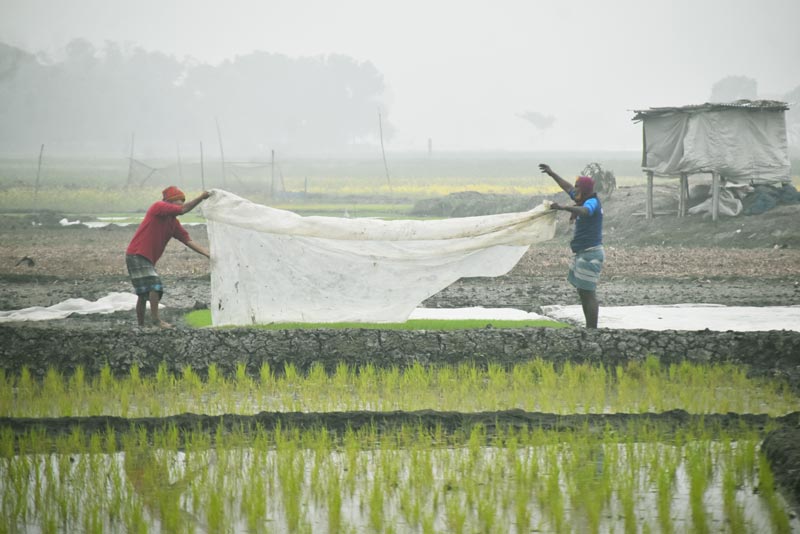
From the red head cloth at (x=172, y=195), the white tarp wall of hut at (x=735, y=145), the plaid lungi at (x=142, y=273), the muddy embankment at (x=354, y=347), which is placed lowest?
the muddy embankment at (x=354, y=347)

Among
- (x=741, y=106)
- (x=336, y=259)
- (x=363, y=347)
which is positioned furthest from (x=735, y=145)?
(x=363, y=347)

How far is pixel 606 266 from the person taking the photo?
45.3 ft

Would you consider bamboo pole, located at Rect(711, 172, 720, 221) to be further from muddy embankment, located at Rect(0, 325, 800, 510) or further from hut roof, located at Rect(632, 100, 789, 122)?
muddy embankment, located at Rect(0, 325, 800, 510)

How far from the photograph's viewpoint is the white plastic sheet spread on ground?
796 cm

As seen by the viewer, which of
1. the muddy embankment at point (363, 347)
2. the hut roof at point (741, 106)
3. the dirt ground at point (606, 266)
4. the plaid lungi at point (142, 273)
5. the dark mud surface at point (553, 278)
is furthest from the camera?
the hut roof at point (741, 106)

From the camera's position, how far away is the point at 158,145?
8344 centimetres

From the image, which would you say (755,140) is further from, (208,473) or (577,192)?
(208,473)

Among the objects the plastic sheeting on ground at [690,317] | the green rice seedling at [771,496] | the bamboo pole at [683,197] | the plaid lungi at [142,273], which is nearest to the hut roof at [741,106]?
the bamboo pole at [683,197]

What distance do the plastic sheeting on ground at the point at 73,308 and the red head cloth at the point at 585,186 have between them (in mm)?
4952

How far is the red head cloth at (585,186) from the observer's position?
7.47m

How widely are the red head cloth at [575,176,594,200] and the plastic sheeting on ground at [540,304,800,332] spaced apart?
124cm

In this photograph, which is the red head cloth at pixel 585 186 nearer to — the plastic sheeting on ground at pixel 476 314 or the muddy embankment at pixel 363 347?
the muddy embankment at pixel 363 347

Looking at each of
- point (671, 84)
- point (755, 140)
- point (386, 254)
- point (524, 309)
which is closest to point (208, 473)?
point (386, 254)

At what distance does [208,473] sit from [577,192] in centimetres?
402
